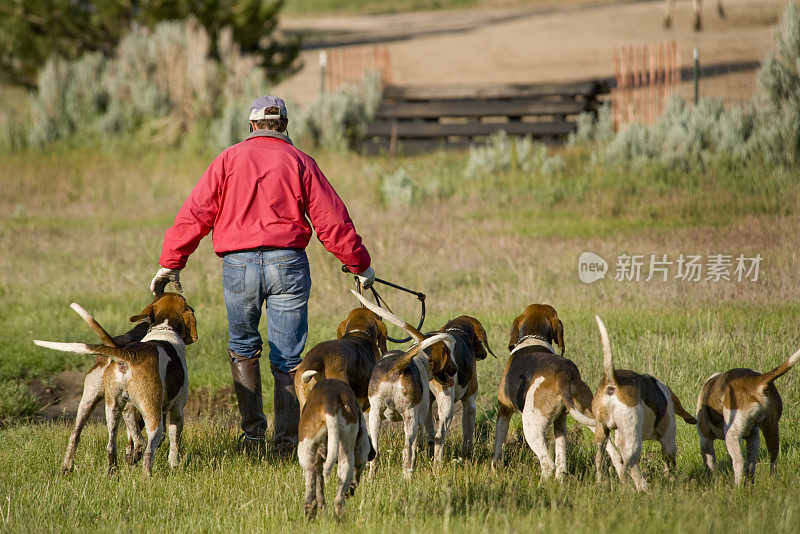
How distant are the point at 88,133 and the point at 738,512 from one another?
1948cm

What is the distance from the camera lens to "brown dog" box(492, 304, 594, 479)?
5.18 meters

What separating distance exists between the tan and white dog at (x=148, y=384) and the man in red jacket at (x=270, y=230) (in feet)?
1.81

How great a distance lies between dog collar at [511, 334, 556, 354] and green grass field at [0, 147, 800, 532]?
2.60 ft

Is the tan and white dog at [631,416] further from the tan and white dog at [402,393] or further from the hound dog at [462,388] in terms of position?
the hound dog at [462,388]

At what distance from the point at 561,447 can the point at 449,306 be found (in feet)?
13.9

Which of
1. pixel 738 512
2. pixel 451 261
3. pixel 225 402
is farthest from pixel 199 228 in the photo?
pixel 451 261

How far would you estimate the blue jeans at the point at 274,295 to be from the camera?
577 centimetres

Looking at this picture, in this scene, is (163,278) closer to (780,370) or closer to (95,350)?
(95,350)

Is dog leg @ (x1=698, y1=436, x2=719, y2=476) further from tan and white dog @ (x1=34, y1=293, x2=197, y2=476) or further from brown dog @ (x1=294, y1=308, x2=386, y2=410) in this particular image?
tan and white dog @ (x1=34, y1=293, x2=197, y2=476)

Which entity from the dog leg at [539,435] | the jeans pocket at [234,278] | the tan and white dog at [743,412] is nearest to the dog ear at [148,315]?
the jeans pocket at [234,278]

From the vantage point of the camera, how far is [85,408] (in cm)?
566

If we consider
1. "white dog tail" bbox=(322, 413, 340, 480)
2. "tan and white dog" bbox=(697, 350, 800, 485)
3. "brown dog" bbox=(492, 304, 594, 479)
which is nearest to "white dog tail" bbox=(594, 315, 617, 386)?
"brown dog" bbox=(492, 304, 594, 479)

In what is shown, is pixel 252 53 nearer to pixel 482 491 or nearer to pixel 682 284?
pixel 682 284

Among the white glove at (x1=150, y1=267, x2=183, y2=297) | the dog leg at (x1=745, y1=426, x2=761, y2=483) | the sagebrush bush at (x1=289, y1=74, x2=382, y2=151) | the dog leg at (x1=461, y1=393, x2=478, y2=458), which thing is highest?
the sagebrush bush at (x1=289, y1=74, x2=382, y2=151)
